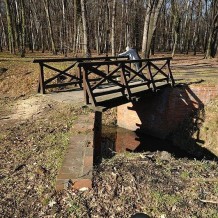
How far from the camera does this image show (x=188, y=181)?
5.59 metres

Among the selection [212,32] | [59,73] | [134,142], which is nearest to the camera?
[59,73]

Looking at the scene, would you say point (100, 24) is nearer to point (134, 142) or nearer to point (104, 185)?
point (134, 142)

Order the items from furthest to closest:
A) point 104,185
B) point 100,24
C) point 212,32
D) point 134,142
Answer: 1. point 100,24
2. point 212,32
3. point 134,142
4. point 104,185

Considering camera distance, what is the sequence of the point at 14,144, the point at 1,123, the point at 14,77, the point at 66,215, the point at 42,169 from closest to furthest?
the point at 66,215
the point at 42,169
the point at 14,144
the point at 1,123
the point at 14,77

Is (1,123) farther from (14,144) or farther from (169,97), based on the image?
→ (169,97)

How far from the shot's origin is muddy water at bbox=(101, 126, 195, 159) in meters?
12.6

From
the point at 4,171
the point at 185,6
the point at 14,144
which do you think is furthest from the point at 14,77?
the point at 185,6

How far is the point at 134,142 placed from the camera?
44.9ft

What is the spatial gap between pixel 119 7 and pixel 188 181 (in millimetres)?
38528

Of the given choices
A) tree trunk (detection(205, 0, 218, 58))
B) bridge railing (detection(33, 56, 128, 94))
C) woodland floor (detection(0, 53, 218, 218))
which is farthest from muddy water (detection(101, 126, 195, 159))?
tree trunk (detection(205, 0, 218, 58))

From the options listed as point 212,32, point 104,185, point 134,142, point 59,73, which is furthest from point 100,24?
point 104,185

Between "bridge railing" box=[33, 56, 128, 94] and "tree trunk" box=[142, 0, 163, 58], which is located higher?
"tree trunk" box=[142, 0, 163, 58]

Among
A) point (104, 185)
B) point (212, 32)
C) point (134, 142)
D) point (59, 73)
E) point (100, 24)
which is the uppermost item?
point (100, 24)

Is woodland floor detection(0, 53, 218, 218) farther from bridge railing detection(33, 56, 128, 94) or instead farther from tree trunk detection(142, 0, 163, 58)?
tree trunk detection(142, 0, 163, 58)
